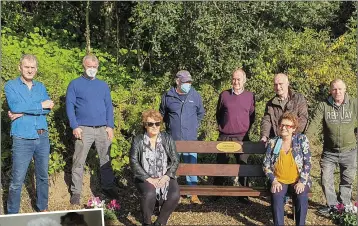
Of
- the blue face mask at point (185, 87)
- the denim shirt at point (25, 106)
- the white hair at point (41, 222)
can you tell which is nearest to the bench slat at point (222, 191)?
the blue face mask at point (185, 87)

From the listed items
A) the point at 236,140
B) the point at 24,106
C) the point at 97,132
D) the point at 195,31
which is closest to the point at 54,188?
the point at 97,132

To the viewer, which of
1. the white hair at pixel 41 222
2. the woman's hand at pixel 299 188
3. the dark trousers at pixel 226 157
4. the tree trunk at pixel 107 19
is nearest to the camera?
the white hair at pixel 41 222

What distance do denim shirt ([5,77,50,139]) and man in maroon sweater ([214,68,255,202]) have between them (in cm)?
222

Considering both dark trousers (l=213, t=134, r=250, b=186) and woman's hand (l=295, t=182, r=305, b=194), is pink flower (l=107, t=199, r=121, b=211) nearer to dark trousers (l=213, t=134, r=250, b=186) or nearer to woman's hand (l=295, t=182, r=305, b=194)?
dark trousers (l=213, t=134, r=250, b=186)

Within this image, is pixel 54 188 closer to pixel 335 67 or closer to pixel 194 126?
pixel 194 126

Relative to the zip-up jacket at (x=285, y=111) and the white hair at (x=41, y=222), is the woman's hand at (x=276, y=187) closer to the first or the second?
the zip-up jacket at (x=285, y=111)

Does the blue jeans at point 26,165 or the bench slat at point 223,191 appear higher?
the blue jeans at point 26,165

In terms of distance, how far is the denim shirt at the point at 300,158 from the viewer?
5070 mm

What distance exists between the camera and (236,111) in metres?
5.80

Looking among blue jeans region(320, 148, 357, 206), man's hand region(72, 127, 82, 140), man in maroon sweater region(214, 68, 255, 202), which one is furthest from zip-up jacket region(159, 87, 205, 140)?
blue jeans region(320, 148, 357, 206)

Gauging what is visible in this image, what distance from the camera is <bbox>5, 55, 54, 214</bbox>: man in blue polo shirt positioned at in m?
5.12

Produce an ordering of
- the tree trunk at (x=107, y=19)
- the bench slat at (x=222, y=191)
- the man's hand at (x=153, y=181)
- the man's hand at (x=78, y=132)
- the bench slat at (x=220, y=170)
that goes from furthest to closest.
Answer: the tree trunk at (x=107, y=19) → the bench slat at (x=220, y=170) → the man's hand at (x=78, y=132) → the bench slat at (x=222, y=191) → the man's hand at (x=153, y=181)

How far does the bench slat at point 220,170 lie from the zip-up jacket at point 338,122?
0.80 metres

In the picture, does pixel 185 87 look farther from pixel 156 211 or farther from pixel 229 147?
pixel 156 211
